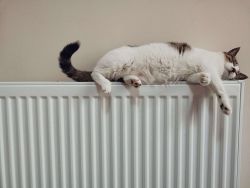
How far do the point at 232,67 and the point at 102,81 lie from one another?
46cm

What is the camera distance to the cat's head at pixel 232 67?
1.15 meters

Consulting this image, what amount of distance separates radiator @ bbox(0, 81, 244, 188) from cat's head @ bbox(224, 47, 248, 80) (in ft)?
0.21

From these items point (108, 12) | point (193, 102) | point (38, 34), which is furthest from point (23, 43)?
point (193, 102)

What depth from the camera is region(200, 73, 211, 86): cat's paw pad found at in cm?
105

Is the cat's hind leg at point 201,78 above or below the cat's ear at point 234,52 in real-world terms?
below

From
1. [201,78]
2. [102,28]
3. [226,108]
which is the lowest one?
[226,108]

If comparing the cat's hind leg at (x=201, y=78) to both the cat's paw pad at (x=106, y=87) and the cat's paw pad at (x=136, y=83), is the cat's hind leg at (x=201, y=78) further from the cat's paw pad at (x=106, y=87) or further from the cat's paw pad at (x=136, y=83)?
the cat's paw pad at (x=106, y=87)

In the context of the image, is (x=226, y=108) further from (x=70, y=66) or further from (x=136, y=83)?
(x=70, y=66)


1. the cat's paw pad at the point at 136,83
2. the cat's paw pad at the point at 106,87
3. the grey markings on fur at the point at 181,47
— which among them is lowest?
the cat's paw pad at the point at 106,87

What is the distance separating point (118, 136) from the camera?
3.84ft

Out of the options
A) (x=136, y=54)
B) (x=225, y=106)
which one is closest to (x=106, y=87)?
(x=136, y=54)

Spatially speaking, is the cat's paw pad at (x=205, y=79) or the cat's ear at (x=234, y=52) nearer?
the cat's paw pad at (x=205, y=79)

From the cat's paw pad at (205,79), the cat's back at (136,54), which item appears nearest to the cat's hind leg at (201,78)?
the cat's paw pad at (205,79)

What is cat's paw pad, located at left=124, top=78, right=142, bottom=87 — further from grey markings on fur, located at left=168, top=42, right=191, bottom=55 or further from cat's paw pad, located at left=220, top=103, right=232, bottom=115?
cat's paw pad, located at left=220, top=103, right=232, bottom=115
